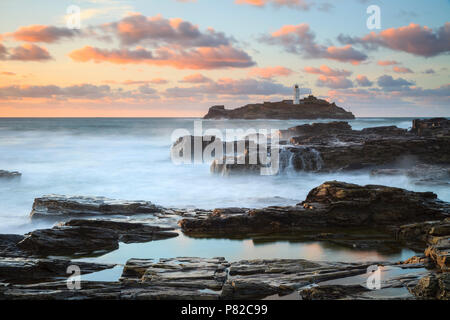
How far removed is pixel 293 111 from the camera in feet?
286

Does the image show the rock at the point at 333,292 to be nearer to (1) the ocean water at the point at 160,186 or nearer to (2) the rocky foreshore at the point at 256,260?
(2) the rocky foreshore at the point at 256,260

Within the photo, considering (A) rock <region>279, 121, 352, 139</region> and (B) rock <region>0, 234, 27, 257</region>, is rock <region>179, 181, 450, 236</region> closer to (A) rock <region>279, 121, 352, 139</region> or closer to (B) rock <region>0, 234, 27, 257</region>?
(B) rock <region>0, 234, 27, 257</region>

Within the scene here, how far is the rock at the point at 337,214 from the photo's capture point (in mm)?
10008

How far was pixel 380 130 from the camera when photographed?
92.4 ft

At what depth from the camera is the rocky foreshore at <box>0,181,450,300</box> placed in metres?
5.83

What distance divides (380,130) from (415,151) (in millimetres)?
8923

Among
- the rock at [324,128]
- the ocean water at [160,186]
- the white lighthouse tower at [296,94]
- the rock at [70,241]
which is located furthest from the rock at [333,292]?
the white lighthouse tower at [296,94]

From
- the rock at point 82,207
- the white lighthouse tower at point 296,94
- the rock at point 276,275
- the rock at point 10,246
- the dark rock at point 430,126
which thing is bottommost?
the rock at point 276,275

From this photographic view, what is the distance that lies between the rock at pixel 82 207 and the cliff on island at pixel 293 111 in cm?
7674

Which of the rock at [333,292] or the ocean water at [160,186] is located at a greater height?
the ocean water at [160,186]

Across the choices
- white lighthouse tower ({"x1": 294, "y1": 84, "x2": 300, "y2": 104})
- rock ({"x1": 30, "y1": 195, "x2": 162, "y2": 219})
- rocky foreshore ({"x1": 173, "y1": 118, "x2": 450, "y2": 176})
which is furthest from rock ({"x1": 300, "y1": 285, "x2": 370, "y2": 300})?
white lighthouse tower ({"x1": 294, "y1": 84, "x2": 300, "y2": 104})

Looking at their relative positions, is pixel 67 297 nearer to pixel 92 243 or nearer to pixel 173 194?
pixel 92 243

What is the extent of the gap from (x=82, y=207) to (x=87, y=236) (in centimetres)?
267
